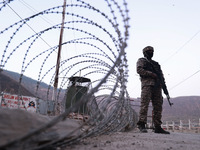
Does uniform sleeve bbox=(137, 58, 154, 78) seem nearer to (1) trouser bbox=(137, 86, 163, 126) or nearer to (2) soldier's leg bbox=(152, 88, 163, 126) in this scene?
(1) trouser bbox=(137, 86, 163, 126)

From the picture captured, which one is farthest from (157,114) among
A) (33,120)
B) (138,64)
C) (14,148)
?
(14,148)

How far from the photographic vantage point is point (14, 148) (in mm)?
1130

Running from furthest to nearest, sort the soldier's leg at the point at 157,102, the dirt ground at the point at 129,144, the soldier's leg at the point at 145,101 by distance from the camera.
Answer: the soldier's leg at the point at 157,102 < the soldier's leg at the point at 145,101 < the dirt ground at the point at 129,144

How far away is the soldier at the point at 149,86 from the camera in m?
4.76

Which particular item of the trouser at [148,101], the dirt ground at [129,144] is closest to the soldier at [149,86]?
the trouser at [148,101]

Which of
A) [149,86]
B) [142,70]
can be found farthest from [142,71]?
[149,86]

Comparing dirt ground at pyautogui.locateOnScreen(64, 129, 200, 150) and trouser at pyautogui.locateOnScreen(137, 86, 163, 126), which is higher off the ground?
trouser at pyautogui.locateOnScreen(137, 86, 163, 126)

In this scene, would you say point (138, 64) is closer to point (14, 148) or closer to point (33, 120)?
point (33, 120)

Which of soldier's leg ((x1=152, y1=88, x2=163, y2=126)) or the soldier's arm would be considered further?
soldier's leg ((x1=152, y1=88, x2=163, y2=126))

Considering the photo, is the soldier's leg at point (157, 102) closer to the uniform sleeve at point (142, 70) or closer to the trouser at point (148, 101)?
the trouser at point (148, 101)

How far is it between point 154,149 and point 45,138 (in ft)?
4.56

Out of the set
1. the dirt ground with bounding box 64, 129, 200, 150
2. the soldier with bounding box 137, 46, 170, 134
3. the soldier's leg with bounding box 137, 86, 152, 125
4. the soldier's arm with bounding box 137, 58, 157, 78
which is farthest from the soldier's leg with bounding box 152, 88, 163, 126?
the dirt ground with bounding box 64, 129, 200, 150

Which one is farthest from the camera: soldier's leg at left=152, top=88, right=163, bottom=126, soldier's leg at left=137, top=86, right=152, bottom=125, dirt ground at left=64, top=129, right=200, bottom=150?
soldier's leg at left=152, top=88, right=163, bottom=126

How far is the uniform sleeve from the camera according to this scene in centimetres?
475
